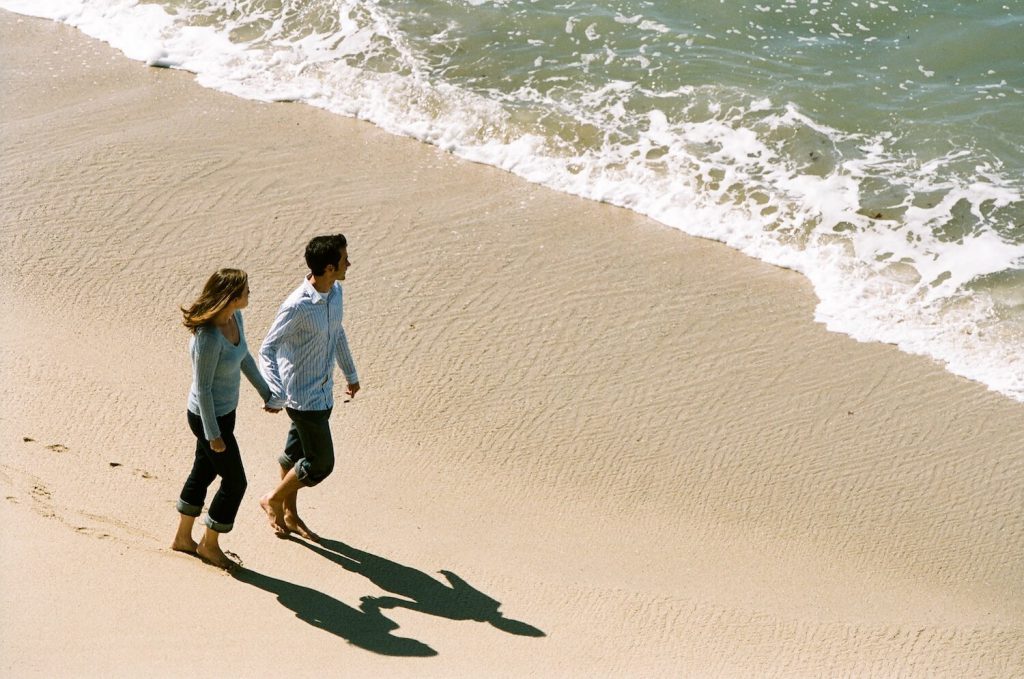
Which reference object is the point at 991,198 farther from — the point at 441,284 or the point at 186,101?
the point at 186,101

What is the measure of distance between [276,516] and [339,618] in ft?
2.56

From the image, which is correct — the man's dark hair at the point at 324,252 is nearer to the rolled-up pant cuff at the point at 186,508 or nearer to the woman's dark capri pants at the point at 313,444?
the woman's dark capri pants at the point at 313,444

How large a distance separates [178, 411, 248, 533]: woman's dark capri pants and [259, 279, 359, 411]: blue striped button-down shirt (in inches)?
11.1

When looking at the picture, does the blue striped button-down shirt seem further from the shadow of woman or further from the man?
the shadow of woman

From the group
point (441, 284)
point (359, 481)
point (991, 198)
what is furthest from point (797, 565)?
point (991, 198)

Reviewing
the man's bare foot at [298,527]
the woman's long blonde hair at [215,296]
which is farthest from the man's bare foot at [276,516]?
the woman's long blonde hair at [215,296]

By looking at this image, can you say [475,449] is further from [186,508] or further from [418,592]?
[186,508]

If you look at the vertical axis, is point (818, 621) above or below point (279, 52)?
below

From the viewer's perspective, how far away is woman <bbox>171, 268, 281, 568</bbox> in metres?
4.69

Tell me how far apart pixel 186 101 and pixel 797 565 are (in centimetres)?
725

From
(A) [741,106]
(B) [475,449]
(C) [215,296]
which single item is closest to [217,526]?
(C) [215,296]

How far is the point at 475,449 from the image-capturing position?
6426 millimetres

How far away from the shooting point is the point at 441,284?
7812 millimetres

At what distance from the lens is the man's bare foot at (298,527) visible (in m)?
5.53
